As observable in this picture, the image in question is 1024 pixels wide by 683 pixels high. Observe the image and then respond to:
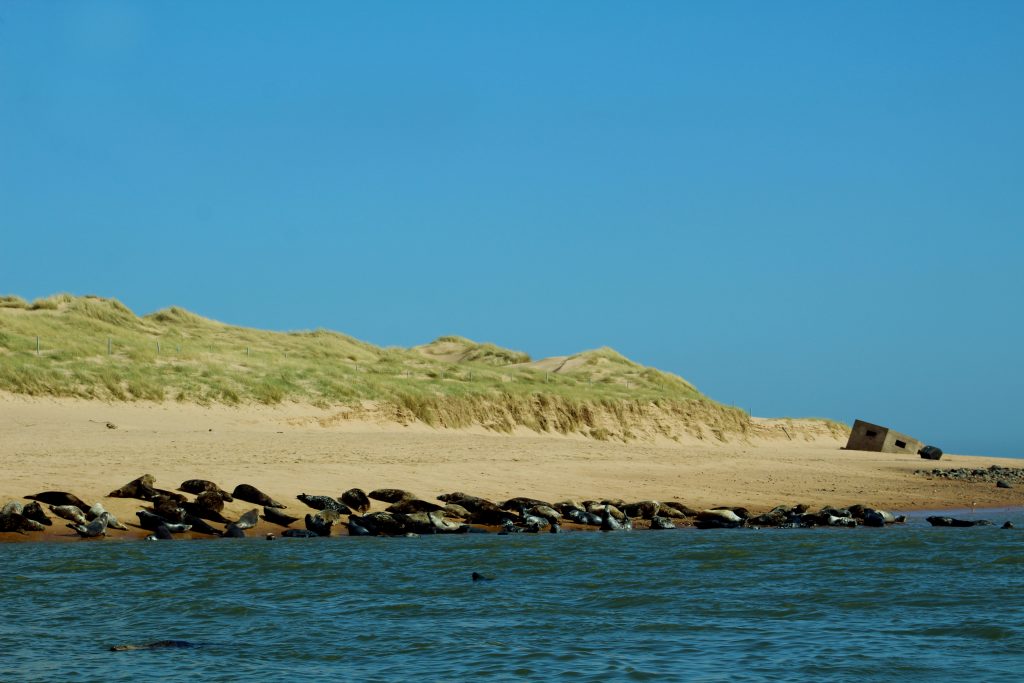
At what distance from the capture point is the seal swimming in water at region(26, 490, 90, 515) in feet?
55.3

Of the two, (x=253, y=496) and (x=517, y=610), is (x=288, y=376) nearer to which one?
(x=253, y=496)

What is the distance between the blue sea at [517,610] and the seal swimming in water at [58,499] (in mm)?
1490

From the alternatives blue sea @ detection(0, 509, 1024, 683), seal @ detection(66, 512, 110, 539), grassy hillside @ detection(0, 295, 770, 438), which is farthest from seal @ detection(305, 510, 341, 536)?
grassy hillside @ detection(0, 295, 770, 438)

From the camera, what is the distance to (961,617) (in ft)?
39.9

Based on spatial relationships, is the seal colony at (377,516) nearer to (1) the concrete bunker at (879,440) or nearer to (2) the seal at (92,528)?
(2) the seal at (92,528)

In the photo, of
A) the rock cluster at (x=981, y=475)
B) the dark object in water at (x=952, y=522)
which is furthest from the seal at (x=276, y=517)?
the rock cluster at (x=981, y=475)

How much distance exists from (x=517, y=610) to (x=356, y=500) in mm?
7206

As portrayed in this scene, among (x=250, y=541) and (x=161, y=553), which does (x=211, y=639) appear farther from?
(x=250, y=541)

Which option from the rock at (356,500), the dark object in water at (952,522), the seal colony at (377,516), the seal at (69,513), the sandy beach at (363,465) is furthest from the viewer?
the dark object in water at (952,522)

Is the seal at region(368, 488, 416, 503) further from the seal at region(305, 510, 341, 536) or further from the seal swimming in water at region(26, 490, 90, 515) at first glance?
the seal swimming in water at region(26, 490, 90, 515)

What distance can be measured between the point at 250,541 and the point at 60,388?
16805 millimetres

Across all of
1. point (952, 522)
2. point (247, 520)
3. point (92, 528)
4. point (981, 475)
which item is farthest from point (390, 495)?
point (981, 475)

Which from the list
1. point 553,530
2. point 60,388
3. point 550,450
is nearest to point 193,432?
point 60,388

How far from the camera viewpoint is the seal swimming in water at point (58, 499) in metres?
16.8
